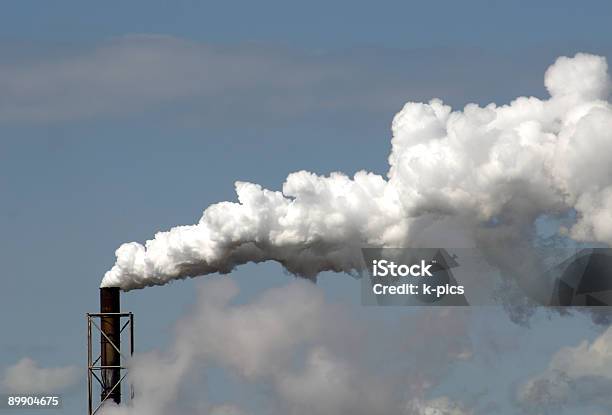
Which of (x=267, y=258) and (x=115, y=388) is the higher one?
(x=267, y=258)

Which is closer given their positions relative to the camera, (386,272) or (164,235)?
(386,272)

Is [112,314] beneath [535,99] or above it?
beneath

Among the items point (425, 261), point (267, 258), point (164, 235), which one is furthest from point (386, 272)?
point (164, 235)

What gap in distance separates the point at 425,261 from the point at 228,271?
18236 mm

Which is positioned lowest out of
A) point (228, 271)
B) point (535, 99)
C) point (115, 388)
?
point (115, 388)

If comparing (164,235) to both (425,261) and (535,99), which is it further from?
(535,99)

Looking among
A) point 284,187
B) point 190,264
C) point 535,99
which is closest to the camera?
point 535,99

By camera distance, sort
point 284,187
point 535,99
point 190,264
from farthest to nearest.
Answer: point 190,264
point 284,187
point 535,99

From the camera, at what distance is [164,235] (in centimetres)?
13488

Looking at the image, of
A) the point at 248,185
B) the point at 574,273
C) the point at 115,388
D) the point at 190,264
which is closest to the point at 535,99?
the point at 574,273

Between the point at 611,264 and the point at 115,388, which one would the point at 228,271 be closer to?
the point at 115,388

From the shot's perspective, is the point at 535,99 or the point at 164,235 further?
the point at 164,235

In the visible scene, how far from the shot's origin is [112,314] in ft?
446

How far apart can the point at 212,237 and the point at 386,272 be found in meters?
15.1
